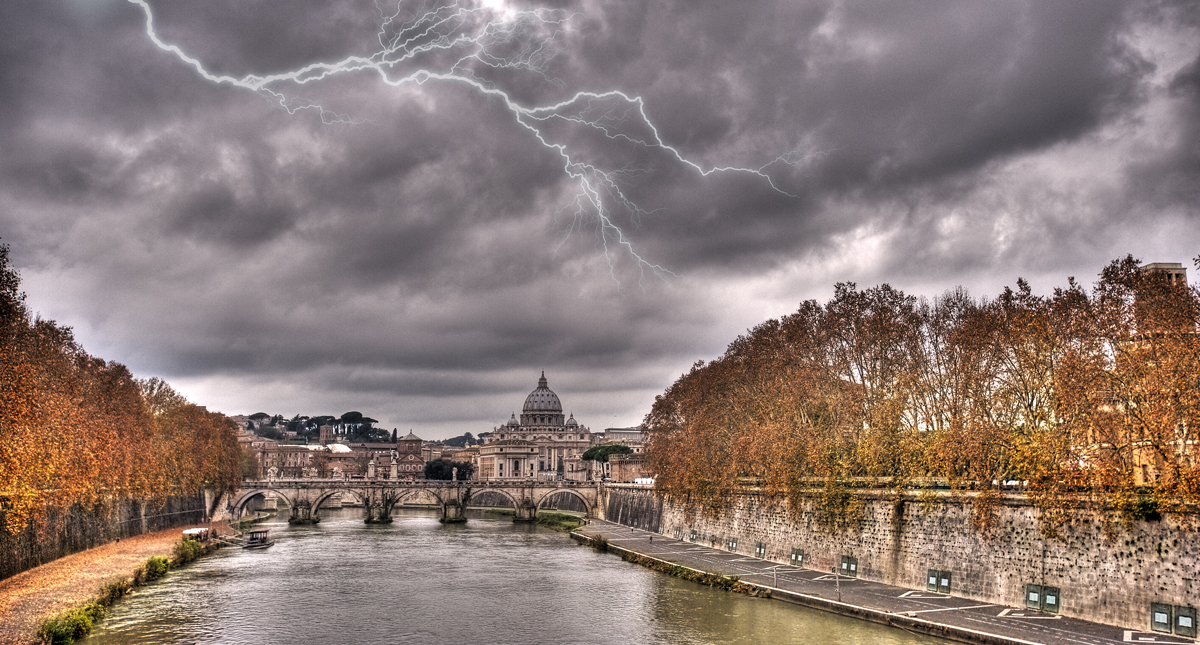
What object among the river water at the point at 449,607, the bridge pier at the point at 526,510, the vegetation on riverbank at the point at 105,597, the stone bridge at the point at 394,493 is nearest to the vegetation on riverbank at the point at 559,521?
the bridge pier at the point at 526,510

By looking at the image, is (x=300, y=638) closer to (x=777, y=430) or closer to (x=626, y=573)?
(x=626, y=573)

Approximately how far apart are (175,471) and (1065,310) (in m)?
60.0

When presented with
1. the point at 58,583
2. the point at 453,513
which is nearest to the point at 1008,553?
the point at 58,583

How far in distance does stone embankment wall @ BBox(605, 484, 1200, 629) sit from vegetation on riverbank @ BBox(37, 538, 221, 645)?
98.1 feet

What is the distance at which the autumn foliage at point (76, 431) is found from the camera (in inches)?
1204

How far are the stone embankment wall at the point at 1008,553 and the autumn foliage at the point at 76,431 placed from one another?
32.8 metres

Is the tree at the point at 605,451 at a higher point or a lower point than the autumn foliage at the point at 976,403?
lower

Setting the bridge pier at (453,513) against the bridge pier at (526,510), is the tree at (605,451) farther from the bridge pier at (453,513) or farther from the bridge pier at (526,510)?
the bridge pier at (453,513)

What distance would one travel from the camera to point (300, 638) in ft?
104

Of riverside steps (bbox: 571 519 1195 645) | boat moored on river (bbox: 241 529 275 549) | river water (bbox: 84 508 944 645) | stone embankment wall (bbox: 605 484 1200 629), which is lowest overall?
boat moored on river (bbox: 241 529 275 549)

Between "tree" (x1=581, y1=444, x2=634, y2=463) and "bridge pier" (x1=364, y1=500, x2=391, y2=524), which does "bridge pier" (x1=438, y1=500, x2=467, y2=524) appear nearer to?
"bridge pier" (x1=364, y1=500, x2=391, y2=524)

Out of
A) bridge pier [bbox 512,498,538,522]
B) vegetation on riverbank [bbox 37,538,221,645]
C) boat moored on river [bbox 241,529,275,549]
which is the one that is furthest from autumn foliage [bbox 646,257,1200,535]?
bridge pier [bbox 512,498,538,522]

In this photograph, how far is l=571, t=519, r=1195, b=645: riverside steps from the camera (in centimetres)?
2527

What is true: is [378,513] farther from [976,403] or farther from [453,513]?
[976,403]
